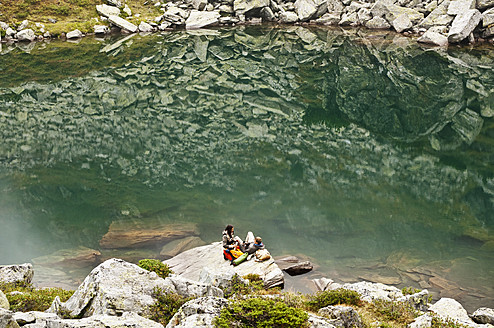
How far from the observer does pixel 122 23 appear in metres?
91.9

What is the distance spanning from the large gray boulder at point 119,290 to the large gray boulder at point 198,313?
222cm

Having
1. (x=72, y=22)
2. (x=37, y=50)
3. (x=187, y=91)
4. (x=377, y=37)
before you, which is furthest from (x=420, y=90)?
(x=72, y=22)

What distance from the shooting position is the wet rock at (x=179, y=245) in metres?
24.9

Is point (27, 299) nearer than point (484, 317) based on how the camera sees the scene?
Yes

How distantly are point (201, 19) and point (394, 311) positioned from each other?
86959 mm

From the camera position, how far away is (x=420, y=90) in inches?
2138

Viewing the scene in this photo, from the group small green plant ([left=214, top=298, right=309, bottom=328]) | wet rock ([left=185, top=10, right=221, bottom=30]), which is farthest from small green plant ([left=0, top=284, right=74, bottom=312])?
wet rock ([left=185, top=10, right=221, bottom=30])

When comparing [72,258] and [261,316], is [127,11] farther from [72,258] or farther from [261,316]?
[261,316]

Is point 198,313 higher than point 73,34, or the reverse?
point 73,34

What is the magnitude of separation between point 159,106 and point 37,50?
3829 cm

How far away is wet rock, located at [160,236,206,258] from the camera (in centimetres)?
2494

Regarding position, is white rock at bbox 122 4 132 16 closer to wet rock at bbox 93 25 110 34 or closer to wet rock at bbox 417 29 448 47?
wet rock at bbox 93 25 110 34

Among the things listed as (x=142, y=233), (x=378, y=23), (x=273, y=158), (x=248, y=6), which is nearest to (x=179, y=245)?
(x=142, y=233)

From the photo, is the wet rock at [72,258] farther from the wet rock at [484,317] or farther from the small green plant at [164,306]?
the wet rock at [484,317]
